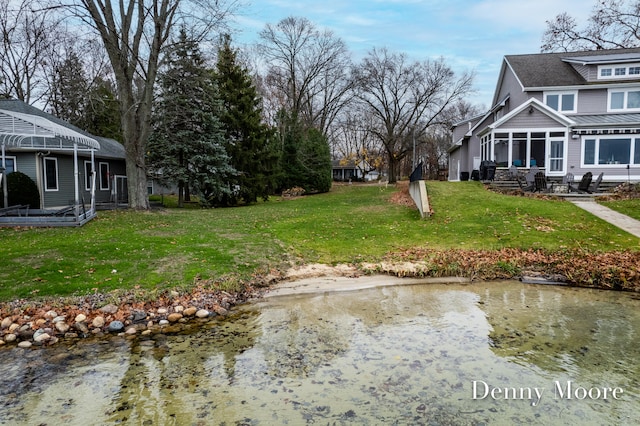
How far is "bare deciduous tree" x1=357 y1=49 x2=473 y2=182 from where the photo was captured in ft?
130

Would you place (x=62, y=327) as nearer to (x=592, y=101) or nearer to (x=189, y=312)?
(x=189, y=312)

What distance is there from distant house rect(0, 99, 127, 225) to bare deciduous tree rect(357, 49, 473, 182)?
24573 millimetres

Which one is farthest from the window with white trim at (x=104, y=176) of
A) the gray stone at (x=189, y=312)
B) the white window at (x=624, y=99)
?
the white window at (x=624, y=99)

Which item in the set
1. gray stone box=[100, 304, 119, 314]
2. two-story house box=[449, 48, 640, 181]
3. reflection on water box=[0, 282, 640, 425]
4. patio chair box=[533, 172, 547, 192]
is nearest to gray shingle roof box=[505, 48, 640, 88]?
→ two-story house box=[449, 48, 640, 181]

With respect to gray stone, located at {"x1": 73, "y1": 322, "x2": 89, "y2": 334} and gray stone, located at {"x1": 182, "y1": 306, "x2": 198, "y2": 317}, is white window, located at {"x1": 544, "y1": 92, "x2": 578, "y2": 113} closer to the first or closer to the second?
gray stone, located at {"x1": 182, "y1": 306, "x2": 198, "y2": 317}

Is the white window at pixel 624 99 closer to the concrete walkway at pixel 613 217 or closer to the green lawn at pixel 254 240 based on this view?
the concrete walkway at pixel 613 217

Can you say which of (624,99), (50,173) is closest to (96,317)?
(50,173)

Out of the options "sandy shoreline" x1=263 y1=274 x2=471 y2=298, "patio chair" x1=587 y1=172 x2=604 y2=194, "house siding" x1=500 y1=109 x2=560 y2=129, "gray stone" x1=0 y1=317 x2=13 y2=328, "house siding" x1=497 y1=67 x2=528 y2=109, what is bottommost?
"sandy shoreline" x1=263 y1=274 x2=471 y2=298

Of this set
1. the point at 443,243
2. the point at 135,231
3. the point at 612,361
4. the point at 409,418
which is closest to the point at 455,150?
the point at 443,243

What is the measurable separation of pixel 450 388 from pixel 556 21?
37430mm

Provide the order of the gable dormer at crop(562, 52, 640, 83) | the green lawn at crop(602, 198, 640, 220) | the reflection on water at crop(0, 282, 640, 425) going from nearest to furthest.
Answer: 1. the reflection on water at crop(0, 282, 640, 425)
2. the green lawn at crop(602, 198, 640, 220)
3. the gable dormer at crop(562, 52, 640, 83)

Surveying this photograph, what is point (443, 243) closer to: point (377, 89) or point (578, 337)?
point (578, 337)

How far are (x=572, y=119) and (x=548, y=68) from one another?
4.46 metres

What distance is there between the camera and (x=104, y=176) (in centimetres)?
2281
